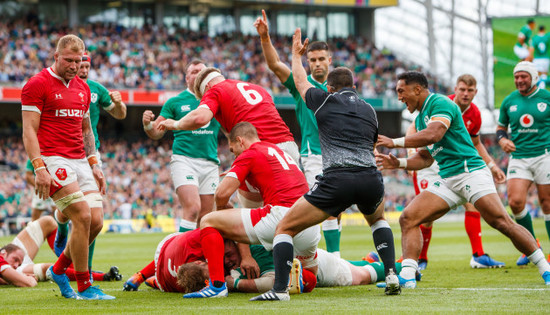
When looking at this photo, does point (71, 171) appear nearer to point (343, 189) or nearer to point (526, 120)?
point (343, 189)

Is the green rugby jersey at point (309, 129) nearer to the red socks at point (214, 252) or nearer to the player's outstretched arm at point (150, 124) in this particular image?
the player's outstretched arm at point (150, 124)

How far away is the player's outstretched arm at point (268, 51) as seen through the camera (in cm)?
817

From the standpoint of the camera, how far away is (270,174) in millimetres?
7141

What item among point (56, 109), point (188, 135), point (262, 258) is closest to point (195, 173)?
point (188, 135)

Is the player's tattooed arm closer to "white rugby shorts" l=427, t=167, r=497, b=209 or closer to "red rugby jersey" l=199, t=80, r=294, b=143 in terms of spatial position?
"red rugby jersey" l=199, t=80, r=294, b=143

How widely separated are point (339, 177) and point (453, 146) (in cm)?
212

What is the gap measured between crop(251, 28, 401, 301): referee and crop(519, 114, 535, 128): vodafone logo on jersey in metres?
4.83

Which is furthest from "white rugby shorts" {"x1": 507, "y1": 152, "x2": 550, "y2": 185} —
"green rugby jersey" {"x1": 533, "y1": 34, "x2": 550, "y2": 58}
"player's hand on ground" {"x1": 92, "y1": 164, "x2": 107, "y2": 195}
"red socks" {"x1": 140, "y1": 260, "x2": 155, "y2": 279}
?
"green rugby jersey" {"x1": 533, "y1": 34, "x2": 550, "y2": 58}

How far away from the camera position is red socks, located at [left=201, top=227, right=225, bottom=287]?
699 centimetres

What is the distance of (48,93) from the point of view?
24.0 feet

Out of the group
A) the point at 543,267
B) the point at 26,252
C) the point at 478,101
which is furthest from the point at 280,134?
the point at 478,101

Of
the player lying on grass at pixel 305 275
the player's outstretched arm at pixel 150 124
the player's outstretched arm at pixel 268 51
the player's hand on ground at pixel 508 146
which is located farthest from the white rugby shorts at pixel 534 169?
the player's outstretched arm at pixel 150 124

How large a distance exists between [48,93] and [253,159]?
7.15ft

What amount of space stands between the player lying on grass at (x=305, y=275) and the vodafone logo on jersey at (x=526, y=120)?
3878 mm
